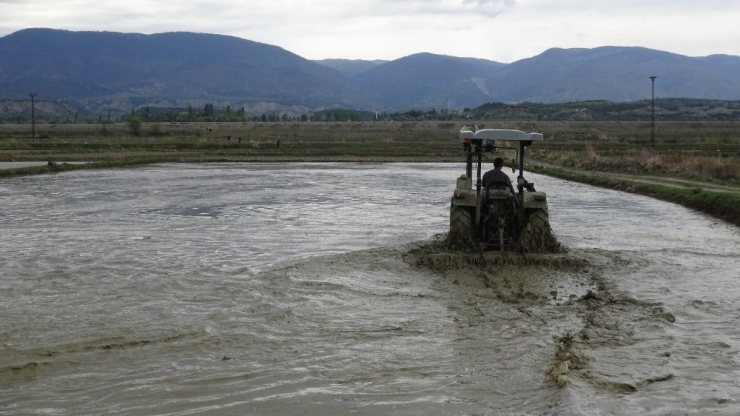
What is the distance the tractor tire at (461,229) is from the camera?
48.7 ft

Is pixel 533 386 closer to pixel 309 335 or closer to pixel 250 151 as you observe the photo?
pixel 309 335

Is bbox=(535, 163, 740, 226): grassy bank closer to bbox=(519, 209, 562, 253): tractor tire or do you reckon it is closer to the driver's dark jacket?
bbox=(519, 209, 562, 253): tractor tire

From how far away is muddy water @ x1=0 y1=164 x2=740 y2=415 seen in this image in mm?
8188

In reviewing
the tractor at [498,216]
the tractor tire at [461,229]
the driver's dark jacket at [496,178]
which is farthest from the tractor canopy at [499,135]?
the tractor tire at [461,229]

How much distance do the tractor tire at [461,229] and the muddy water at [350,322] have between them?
81 cm

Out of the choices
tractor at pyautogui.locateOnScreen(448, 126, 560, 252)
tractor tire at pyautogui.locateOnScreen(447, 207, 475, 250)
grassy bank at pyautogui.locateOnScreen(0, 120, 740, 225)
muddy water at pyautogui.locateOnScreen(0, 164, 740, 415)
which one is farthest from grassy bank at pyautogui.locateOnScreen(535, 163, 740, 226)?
tractor tire at pyautogui.locateOnScreen(447, 207, 475, 250)

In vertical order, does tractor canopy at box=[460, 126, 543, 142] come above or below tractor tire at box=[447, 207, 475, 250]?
above

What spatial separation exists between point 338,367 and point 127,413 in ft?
7.64

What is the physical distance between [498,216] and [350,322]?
4.96 metres

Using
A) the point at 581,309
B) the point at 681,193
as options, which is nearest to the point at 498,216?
the point at 581,309

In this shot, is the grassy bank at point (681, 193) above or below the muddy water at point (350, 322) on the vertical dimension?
above

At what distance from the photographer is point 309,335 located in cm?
1029

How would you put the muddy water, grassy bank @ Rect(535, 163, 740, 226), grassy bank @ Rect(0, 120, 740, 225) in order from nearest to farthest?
the muddy water
grassy bank @ Rect(535, 163, 740, 226)
grassy bank @ Rect(0, 120, 740, 225)

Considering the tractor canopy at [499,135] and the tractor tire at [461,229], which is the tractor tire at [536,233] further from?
the tractor canopy at [499,135]
